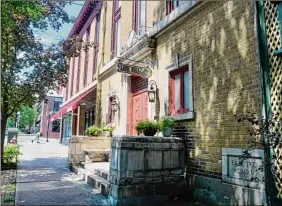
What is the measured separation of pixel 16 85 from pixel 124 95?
12.4ft

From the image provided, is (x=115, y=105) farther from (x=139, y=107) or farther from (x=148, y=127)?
(x=148, y=127)

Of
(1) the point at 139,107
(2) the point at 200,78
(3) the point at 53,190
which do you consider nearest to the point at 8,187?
(3) the point at 53,190

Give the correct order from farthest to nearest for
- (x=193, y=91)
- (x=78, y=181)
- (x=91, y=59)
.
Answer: (x=91, y=59) < (x=78, y=181) < (x=193, y=91)

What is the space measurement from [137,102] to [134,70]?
2154 mm

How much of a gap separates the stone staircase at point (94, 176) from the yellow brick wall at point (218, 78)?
200 centimetres

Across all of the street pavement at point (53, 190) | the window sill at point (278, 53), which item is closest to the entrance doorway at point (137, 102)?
the street pavement at point (53, 190)

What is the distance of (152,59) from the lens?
834cm

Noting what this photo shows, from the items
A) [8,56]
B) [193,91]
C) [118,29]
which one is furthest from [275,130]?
[118,29]

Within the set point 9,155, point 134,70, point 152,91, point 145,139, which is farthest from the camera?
point 9,155

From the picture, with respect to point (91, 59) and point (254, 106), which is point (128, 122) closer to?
point (254, 106)

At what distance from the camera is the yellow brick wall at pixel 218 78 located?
4.97 metres

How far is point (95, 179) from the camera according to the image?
6684 millimetres

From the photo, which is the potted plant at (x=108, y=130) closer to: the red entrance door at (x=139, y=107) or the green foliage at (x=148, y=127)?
the red entrance door at (x=139, y=107)

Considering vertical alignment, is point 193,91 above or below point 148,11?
below
